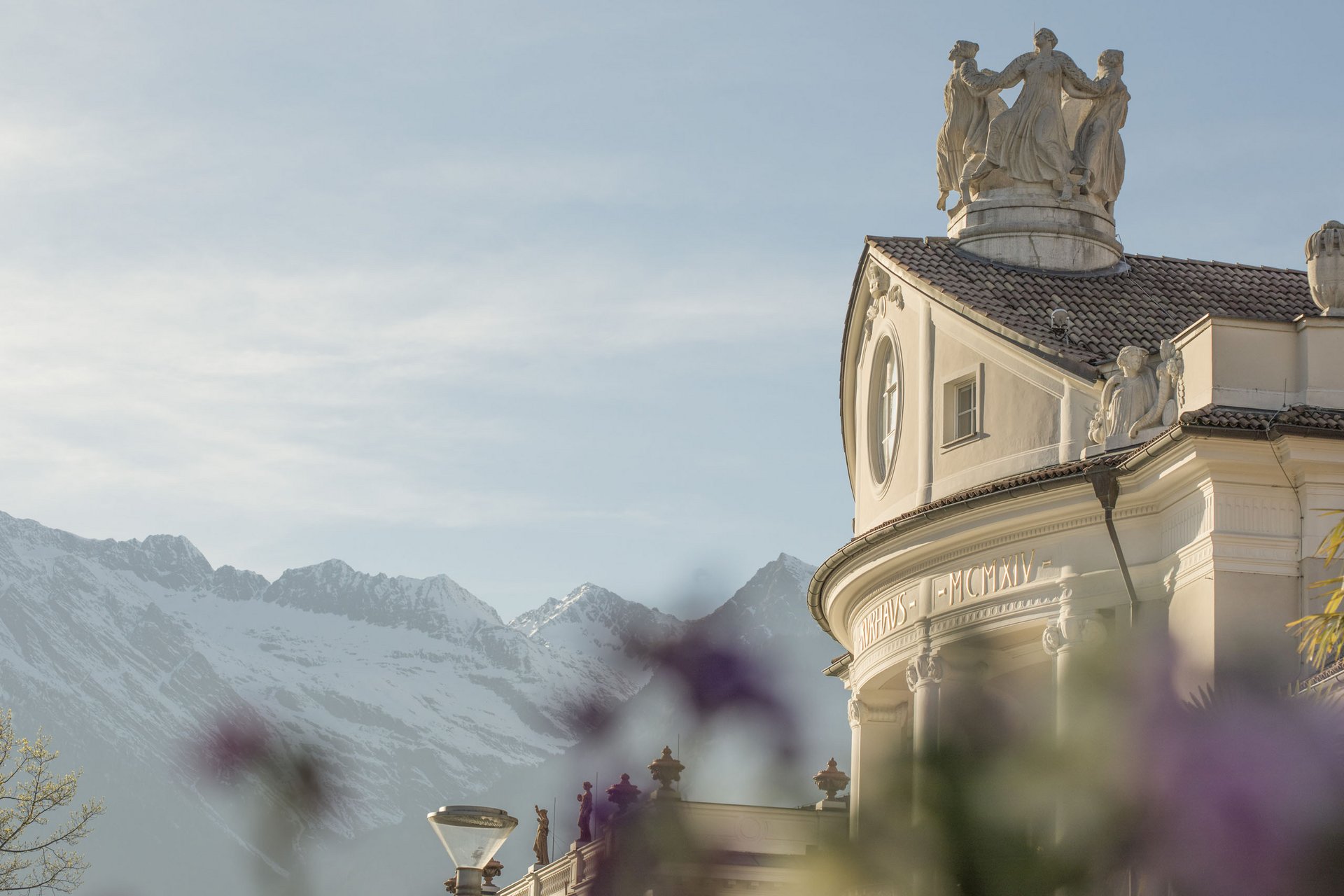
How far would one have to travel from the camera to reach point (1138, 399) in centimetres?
2627

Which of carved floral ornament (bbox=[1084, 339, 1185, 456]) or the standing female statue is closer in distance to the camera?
carved floral ornament (bbox=[1084, 339, 1185, 456])

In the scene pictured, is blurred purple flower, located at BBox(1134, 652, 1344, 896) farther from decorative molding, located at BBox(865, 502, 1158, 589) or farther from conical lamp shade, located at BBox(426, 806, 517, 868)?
decorative molding, located at BBox(865, 502, 1158, 589)

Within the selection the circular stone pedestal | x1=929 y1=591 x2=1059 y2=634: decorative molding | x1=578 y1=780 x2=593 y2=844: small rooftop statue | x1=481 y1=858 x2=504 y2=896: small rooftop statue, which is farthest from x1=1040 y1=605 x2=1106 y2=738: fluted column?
x1=578 y1=780 x2=593 y2=844: small rooftop statue

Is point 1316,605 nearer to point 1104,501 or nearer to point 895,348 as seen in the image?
point 1104,501

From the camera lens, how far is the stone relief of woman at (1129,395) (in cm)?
2620

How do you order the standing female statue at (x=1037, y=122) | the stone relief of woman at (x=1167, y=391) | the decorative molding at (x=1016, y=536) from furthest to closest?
1. the standing female statue at (x=1037, y=122)
2. the decorative molding at (x=1016, y=536)
3. the stone relief of woman at (x=1167, y=391)

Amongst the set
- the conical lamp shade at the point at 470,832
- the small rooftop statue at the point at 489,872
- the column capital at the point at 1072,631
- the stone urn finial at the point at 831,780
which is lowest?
the small rooftop statue at the point at 489,872

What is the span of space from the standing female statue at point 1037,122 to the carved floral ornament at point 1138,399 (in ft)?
23.8

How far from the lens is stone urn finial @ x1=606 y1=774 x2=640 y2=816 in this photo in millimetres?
31766

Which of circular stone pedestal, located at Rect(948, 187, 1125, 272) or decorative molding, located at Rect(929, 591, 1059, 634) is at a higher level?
circular stone pedestal, located at Rect(948, 187, 1125, 272)

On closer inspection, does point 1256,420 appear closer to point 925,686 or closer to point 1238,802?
point 925,686

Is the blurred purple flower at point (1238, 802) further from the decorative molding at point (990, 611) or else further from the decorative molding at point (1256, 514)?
the decorative molding at point (990, 611)

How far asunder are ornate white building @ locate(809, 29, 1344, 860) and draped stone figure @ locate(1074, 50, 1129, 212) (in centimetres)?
3

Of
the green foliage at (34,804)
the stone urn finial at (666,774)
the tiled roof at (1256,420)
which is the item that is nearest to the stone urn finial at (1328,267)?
the tiled roof at (1256,420)
